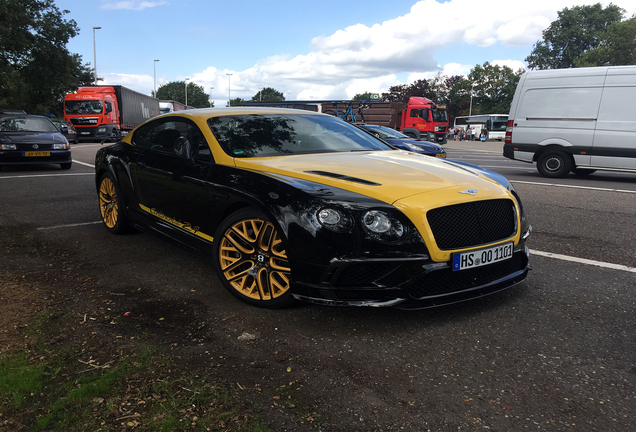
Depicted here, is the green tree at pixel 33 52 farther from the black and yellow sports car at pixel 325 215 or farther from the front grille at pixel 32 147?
the black and yellow sports car at pixel 325 215

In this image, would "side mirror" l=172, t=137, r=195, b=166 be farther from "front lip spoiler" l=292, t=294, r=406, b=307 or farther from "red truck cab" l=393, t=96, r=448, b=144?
"red truck cab" l=393, t=96, r=448, b=144

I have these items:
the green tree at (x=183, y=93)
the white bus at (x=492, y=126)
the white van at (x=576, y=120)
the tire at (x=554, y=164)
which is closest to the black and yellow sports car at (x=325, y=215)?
the white van at (x=576, y=120)

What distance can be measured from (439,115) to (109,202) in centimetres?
3209

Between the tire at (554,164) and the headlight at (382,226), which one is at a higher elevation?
the headlight at (382,226)

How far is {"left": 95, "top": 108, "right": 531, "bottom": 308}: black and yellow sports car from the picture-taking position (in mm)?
3016

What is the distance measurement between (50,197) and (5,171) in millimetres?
5226

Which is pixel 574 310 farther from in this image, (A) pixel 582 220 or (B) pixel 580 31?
(B) pixel 580 31

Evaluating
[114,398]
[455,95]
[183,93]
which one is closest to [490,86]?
[455,95]

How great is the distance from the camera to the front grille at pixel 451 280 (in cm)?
304

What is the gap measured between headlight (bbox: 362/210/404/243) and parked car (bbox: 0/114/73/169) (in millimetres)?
11569

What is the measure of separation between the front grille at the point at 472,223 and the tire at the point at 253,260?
974 mm

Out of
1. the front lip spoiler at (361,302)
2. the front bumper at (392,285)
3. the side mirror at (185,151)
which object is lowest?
the front lip spoiler at (361,302)

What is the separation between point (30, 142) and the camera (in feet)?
39.6

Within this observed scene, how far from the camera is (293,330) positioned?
3.16 meters
